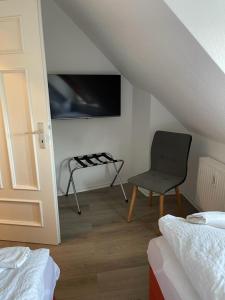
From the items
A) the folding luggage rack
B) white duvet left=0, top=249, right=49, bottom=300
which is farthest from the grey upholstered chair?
white duvet left=0, top=249, right=49, bottom=300

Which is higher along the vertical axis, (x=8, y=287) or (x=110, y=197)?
(x=8, y=287)

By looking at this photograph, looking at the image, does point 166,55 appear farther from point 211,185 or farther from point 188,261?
point 211,185

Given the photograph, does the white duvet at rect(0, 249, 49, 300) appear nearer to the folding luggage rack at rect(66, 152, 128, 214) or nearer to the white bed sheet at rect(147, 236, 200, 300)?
the white bed sheet at rect(147, 236, 200, 300)

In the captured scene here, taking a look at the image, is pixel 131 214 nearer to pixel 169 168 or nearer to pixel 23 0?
pixel 169 168

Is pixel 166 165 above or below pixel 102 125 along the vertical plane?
below

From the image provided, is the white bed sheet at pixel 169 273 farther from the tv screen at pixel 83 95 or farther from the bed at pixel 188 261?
the tv screen at pixel 83 95


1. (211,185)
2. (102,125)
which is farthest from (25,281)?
(102,125)

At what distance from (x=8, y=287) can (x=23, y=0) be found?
5.82ft

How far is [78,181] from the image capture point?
10.6 ft

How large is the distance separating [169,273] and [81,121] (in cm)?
223

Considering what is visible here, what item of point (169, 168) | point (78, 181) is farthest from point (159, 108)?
point (78, 181)

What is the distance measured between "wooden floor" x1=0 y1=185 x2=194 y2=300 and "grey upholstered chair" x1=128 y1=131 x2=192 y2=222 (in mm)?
228

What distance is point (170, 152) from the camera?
262cm

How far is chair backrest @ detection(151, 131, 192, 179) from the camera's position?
2.50 m
